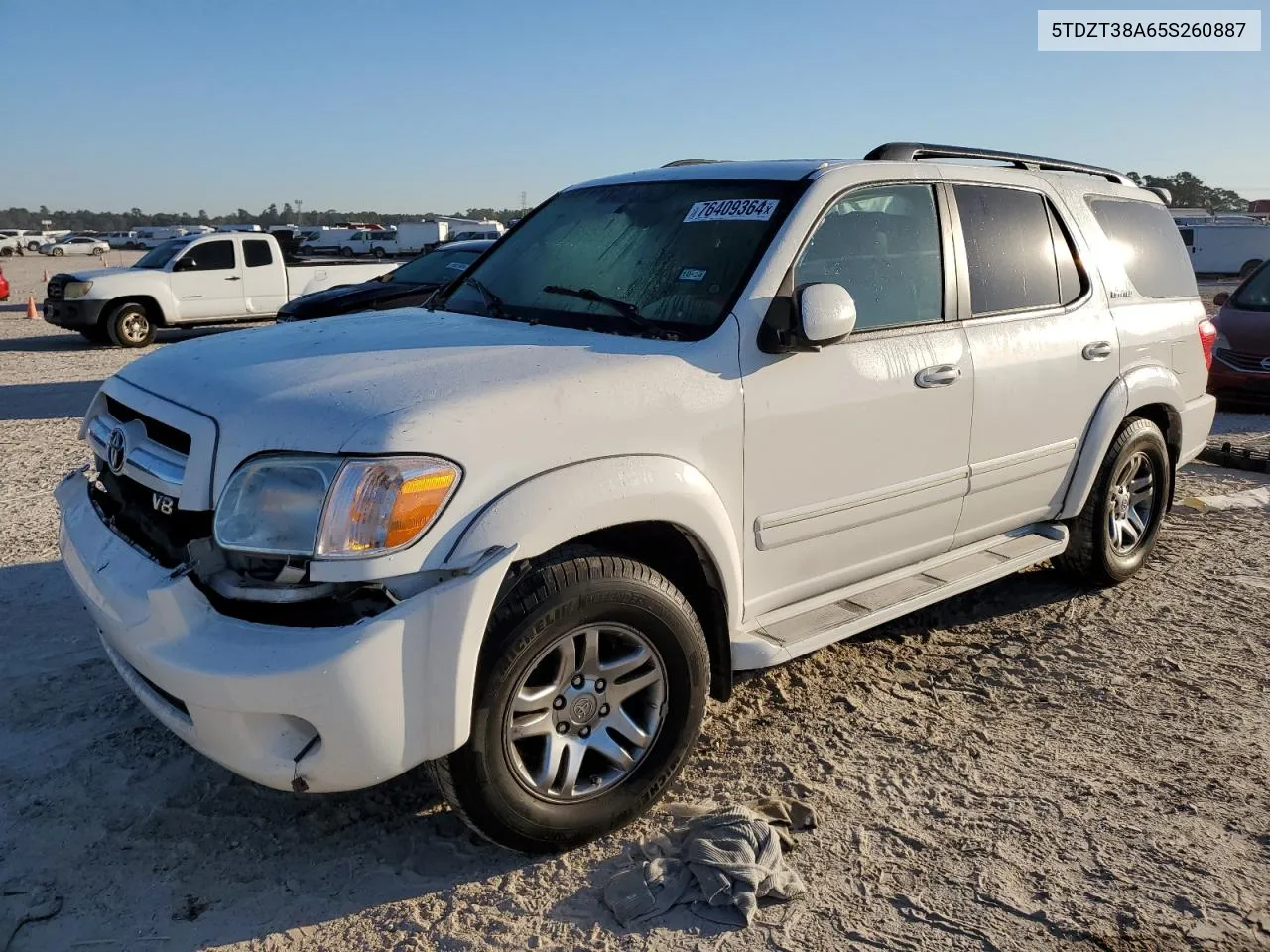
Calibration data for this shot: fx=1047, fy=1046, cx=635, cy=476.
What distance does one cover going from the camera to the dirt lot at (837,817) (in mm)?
2707

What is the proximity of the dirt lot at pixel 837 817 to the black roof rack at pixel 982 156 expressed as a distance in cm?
205

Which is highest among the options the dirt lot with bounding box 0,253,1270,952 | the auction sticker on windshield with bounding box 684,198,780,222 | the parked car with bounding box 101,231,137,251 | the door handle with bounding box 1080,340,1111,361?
the parked car with bounding box 101,231,137,251

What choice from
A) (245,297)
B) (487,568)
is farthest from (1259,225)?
(487,568)

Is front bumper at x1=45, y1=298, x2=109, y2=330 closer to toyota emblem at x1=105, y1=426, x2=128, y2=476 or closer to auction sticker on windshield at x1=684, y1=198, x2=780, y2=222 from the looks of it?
toyota emblem at x1=105, y1=426, x2=128, y2=476

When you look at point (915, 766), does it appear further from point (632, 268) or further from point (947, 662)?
point (632, 268)

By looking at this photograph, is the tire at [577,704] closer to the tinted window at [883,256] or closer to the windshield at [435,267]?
the tinted window at [883,256]

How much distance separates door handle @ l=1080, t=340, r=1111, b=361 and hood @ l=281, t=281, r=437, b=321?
23.6 feet

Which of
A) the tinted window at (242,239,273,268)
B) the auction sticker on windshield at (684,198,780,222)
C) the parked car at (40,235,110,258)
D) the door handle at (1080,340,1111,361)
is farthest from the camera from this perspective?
the parked car at (40,235,110,258)

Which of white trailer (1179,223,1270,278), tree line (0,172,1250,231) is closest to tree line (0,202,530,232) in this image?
tree line (0,172,1250,231)

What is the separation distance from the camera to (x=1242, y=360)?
9883mm

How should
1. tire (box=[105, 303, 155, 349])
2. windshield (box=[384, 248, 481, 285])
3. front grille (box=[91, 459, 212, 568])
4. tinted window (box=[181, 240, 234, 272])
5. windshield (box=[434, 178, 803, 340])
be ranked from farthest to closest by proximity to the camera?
tinted window (box=[181, 240, 234, 272]) → tire (box=[105, 303, 155, 349]) → windshield (box=[384, 248, 481, 285]) → windshield (box=[434, 178, 803, 340]) → front grille (box=[91, 459, 212, 568])

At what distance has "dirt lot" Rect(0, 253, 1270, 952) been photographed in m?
2.71

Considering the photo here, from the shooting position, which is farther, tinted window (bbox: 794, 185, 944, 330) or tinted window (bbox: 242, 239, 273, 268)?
tinted window (bbox: 242, 239, 273, 268)

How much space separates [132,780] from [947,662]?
3.09 meters
